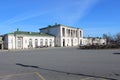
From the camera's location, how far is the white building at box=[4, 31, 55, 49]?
7762 cm

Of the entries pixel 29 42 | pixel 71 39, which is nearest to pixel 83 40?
pixel 71 39

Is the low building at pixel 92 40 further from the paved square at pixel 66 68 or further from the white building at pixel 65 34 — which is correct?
the paved square at pixel 66 68

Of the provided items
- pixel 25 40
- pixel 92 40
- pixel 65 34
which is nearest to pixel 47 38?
pixel 65 34

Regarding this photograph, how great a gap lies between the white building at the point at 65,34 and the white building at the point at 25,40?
414 cm

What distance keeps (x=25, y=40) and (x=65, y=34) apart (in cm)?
2867

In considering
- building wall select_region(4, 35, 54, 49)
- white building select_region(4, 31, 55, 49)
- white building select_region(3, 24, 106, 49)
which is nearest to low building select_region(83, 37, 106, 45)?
white building select_region(3, 24, 106, 49)

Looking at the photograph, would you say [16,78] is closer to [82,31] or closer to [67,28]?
[67,28]

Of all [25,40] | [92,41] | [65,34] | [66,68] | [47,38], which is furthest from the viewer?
[92,41]

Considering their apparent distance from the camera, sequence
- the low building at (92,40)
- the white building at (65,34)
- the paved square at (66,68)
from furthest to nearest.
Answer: the low building at (92,40)
the white building at (65,34)
the paved square at (66,68)

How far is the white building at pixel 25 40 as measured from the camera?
77.6 metres

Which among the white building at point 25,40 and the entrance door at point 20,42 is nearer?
the white building at point 25,40

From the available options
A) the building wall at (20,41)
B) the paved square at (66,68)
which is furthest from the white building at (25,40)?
the paved square at (66,68)

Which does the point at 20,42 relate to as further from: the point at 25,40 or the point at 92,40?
the point at 92,40

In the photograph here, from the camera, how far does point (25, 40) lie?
84.8 meters
